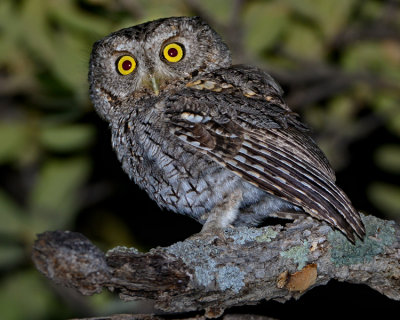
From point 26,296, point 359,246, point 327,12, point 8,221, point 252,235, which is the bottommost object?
point 359,246

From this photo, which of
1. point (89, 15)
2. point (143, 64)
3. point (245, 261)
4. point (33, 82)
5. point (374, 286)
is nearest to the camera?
point (245, 261)

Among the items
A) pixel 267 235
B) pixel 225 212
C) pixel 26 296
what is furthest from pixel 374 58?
pixel 26 296

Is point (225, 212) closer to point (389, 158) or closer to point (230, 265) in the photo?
point (230, 265)

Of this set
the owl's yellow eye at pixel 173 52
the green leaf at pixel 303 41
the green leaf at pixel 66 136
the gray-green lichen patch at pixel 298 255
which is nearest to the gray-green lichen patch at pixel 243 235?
the gray-green lichen patch at pixel 298 255

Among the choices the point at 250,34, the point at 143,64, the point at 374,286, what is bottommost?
the point at 374,286

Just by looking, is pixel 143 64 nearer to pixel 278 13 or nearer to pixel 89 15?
pixel 89 15

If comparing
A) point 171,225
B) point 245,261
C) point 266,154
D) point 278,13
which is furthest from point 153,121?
point 171,225

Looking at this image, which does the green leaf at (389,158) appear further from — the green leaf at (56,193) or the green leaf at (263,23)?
the green leaf at (56,193)
